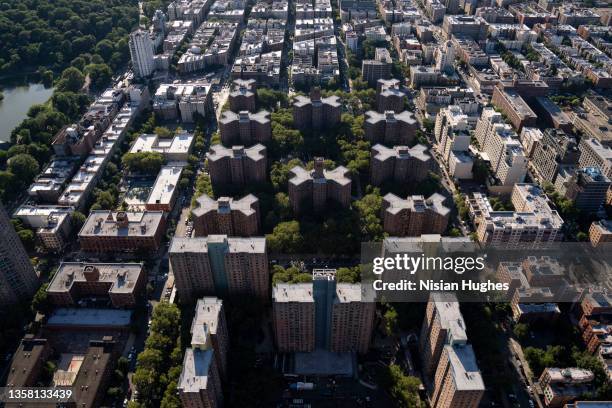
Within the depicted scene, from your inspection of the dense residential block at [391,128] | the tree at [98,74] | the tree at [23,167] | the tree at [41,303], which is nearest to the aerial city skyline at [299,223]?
the tree at [41,303]

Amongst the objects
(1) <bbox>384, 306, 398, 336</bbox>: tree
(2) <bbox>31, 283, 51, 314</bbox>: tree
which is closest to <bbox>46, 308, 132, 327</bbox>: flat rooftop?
(2) <bbox>31, 283, 51, 314</bbox>: tree

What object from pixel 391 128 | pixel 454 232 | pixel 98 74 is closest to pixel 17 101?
pixel 98 74

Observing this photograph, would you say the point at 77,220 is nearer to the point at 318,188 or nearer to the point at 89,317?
the point at 89,317

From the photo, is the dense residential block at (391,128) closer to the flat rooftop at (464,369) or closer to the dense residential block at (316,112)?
the dense residential block at (316,112)

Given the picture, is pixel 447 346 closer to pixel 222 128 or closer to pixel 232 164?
pixel 232 164

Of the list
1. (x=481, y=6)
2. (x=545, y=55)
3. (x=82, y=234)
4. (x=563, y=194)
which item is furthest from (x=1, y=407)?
(x=481, y=6)

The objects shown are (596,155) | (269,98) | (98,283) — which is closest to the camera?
(98,283)
